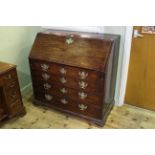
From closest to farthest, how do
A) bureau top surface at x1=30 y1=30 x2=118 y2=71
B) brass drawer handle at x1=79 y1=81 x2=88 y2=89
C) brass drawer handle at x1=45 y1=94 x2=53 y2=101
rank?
bureau top surface at x1=30 y1=30 x2=118 y2=71 → brass drawer handle at x1=79 y1=81 x2=88 y2=89 → brass drawer handle at x1=45 y1=94 x2=53 y2=101

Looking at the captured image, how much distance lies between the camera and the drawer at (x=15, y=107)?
217 centimetres

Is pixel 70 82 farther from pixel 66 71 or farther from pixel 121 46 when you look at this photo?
pixel 121 46

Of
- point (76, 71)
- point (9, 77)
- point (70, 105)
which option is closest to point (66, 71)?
point (76, 71)

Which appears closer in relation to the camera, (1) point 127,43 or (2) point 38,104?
(1) point 127,43

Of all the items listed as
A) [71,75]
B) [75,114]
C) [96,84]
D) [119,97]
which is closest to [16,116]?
[75,114]

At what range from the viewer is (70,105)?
229 cm

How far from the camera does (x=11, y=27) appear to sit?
7.86 feet

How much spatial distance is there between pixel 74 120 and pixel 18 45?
1.32 metres

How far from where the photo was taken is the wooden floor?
2197mm

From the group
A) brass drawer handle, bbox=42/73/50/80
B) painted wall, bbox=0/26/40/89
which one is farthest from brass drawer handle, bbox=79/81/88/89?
painted wall, bbox=0/26/40/89

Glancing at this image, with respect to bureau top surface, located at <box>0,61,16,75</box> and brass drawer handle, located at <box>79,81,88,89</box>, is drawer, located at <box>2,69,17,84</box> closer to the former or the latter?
bureau top surface, located at <box>0,61,16,75</box>

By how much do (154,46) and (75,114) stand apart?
4.07ft

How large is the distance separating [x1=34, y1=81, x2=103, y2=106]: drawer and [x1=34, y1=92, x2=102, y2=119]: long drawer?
58mm

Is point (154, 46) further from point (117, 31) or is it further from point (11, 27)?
point (11, 27)
